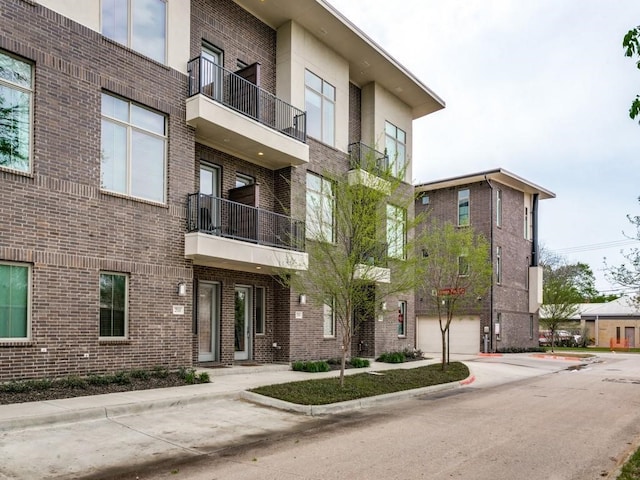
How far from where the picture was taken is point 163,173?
1357 cm

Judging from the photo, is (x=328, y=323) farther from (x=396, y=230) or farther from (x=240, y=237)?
(x=396, y=230)

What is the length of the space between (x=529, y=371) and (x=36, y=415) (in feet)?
60.0

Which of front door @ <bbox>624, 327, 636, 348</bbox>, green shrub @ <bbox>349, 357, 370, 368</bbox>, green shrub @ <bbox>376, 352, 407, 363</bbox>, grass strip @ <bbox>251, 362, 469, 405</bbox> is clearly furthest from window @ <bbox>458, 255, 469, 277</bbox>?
front door @ <bbox>624, 327, 636, 348</bbox>

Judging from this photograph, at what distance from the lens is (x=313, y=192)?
61.0 feet

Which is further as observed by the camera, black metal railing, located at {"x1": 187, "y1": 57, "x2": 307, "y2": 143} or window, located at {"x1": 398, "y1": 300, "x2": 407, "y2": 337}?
window, located at {"x1": 398, "y1": 300, "x2": 407, "y2": 337}

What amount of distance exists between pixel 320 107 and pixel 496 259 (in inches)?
694

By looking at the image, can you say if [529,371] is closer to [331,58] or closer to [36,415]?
[331,58]

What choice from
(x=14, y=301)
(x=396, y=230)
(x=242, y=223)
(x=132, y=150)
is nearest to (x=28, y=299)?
(x=14, y=301)

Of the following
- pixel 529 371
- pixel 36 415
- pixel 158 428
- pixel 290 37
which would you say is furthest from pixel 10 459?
pixel 529 371

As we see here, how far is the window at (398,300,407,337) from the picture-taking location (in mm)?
23844

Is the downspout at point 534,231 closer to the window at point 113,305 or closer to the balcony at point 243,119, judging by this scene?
the balcony at point 243,119

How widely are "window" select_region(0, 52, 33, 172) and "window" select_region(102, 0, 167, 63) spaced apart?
2.36m

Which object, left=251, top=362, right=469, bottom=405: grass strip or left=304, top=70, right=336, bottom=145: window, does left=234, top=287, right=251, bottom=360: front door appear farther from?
left=304, top=70, right=336, bottom=145: window

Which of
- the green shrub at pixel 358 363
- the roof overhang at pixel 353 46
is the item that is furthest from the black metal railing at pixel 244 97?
the green shrub at pixel 358 363
